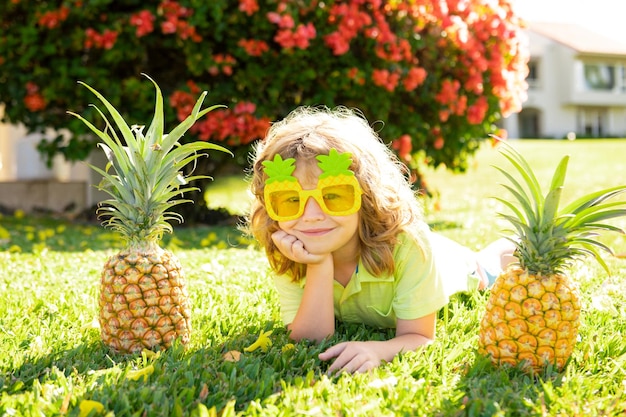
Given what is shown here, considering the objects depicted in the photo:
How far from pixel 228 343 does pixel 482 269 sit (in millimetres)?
1757

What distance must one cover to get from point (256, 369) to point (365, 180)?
849 mm

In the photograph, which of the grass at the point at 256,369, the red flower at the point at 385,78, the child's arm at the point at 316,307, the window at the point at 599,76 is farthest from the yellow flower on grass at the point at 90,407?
the window at the point at 599,76

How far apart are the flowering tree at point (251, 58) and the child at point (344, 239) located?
13.0 feet

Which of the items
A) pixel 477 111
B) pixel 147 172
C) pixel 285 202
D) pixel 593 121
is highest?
pixel 593 121

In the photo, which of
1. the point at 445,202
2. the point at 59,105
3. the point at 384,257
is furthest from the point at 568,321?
the point at 445,202

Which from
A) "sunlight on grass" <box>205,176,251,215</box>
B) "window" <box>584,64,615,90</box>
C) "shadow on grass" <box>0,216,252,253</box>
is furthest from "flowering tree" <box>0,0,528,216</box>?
"window" <box>584,64,615,90</box>

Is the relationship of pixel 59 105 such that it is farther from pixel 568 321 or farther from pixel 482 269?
pixel 568 321

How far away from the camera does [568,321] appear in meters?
2.52

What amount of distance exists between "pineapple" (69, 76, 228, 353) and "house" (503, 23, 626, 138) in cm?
3629

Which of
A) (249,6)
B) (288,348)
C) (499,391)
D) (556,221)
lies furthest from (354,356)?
(249,6)

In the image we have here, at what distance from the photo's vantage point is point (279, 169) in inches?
108

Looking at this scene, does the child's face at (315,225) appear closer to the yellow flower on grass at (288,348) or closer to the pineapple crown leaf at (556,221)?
the yellow flower on grass at (288,348)

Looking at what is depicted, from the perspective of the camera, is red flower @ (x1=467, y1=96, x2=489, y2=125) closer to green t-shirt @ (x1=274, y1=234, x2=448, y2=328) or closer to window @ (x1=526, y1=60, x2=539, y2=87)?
green t-shirt @ (x1=274, y1=234, x2=448, y2=328)

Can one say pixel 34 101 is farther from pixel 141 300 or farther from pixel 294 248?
pixel 294 248
